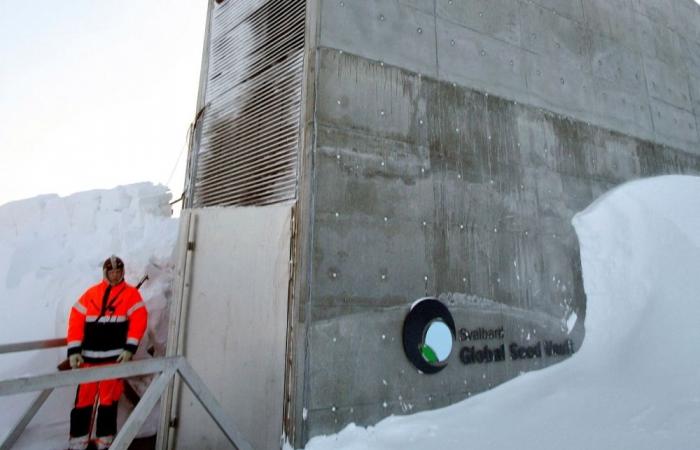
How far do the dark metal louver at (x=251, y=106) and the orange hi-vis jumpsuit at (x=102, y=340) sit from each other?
1.75 metres

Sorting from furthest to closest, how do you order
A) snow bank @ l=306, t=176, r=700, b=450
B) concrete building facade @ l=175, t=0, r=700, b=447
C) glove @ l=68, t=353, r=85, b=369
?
1. glove @ l=68, t=353, r=85, b=369
2. concrete building facade @ l=175, t=0, r=700, b=447
3. snow bank @ l=306, t=176, r=700, b=450

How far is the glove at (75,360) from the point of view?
433cm

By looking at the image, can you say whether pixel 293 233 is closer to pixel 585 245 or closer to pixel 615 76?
pixel 585 245

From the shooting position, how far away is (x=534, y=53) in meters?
6.61

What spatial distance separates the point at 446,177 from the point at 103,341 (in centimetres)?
444

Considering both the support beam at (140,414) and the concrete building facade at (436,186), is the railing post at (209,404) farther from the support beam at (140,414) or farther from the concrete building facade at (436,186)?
the concrete building facade at (436,186)

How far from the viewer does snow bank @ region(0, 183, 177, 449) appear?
5.72 metres

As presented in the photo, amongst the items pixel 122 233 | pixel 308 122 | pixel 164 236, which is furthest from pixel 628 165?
pixel 122 233

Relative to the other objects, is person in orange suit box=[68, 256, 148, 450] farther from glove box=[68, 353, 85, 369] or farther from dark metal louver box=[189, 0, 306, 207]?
dark metal louver box=[189, 0, 306, 207]

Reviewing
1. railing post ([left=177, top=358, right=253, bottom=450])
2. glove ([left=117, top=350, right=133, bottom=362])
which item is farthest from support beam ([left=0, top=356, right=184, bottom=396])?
glove ([left=117, top=350, right=133, bottom=362])

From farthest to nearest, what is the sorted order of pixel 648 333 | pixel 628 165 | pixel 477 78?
pixel 628 165, pixel 477 78, pixel 648 333

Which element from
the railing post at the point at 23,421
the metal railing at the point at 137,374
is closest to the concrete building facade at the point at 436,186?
the metal railing at the point at 137,374

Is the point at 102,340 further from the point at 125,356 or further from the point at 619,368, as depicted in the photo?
the point at 619,368

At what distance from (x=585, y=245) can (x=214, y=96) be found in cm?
621
